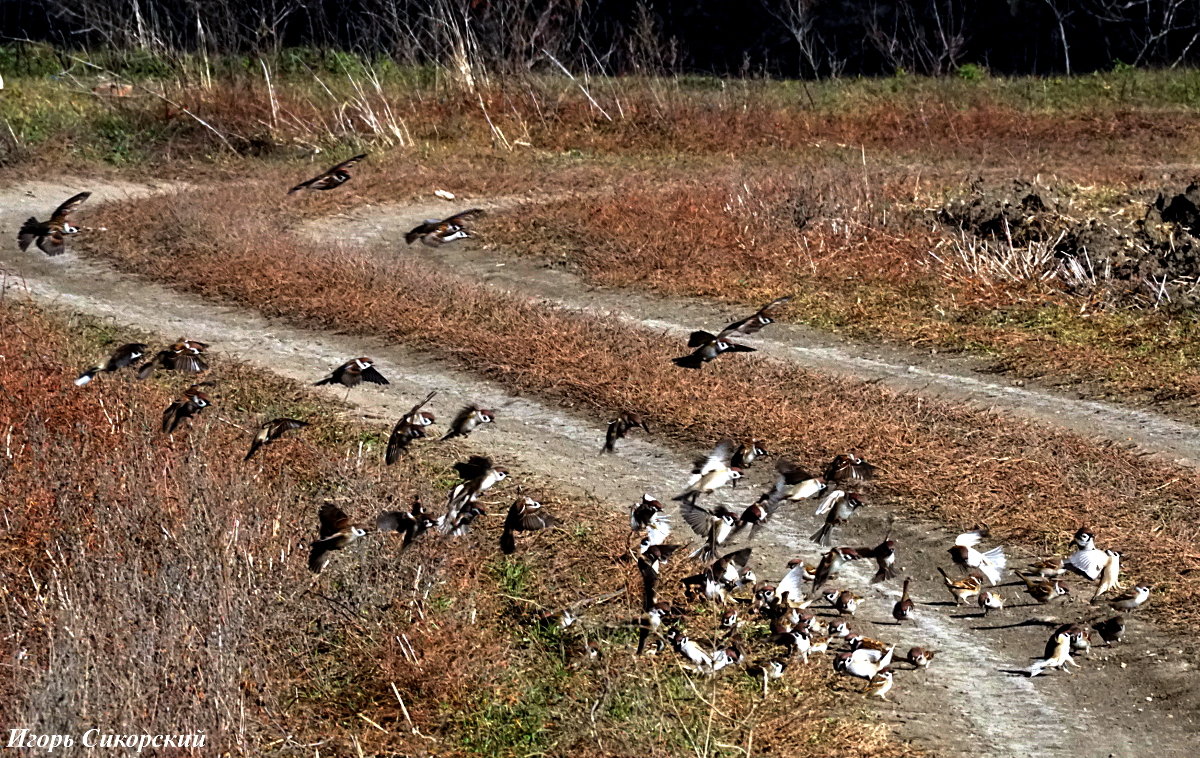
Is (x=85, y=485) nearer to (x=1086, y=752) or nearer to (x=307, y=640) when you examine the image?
(x=307, y=640)

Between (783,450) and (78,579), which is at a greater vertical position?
(78,579)

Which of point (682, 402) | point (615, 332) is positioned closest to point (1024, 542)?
point (682, 402)

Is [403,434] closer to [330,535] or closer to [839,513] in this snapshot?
[330,535]

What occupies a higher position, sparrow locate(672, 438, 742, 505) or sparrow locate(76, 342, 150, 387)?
sparrow locate(76, 342, 150, 387)

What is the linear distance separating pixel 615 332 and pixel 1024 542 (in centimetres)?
409

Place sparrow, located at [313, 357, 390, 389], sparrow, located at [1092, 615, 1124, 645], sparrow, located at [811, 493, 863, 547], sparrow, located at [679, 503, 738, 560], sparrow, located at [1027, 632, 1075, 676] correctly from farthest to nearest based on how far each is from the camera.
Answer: sparrow, located at [313, 357, 390, 389], sparrow, located at [811, 493, 863, 547], sparrow, located at [679, 503, 738, 560], sparrow, located at [1092, 615, 1124, 645], sparrow, located at [1027, 632, 1075, 676]

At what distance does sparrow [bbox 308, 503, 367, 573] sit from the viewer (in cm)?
586

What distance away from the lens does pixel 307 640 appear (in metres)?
5.57

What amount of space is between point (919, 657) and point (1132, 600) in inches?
40.6

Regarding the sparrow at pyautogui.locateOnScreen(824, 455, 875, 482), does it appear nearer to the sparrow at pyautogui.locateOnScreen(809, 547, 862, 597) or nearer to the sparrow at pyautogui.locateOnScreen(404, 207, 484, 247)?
the sparrow at pyautogui.locateOnScreen(809, 547, 862, 597)

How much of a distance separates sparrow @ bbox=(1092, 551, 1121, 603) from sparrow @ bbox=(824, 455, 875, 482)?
4.10 feet

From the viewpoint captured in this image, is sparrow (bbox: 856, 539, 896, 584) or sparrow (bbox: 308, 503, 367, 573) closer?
sparrow (bbox: 308, 503, 367, 573)

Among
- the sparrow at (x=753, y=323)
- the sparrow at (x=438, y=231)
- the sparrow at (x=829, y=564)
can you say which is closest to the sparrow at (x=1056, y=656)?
the sparrow at (x=829, y=564)

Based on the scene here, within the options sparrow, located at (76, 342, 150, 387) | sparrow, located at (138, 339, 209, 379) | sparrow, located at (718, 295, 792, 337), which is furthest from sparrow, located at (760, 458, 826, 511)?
sparrow, located at (76, 342, 150, 387)
